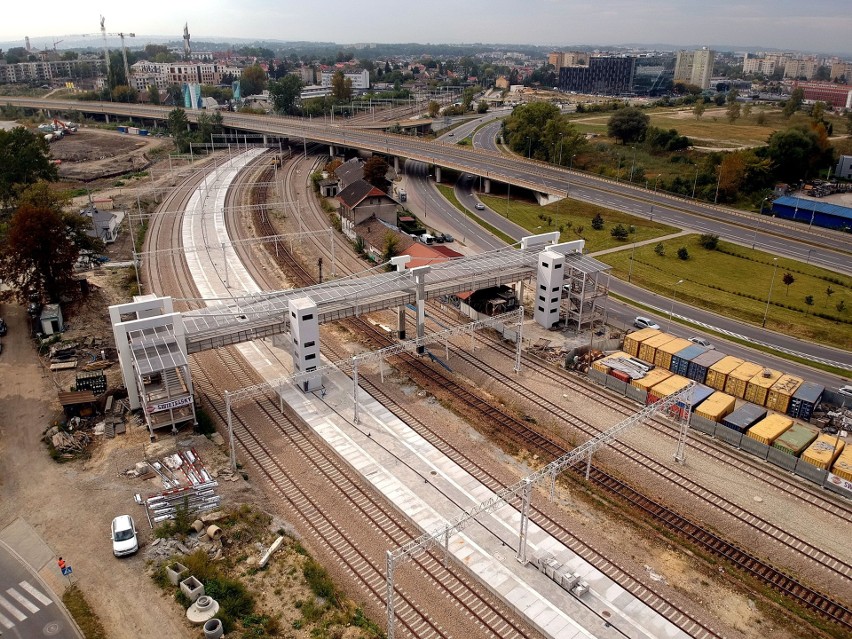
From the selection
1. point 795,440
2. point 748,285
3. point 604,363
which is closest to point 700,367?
point 604,363

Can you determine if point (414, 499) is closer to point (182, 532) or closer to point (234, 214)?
point (182, 532)

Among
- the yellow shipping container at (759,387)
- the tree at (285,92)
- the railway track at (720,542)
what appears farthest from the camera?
the tree at (285,92)

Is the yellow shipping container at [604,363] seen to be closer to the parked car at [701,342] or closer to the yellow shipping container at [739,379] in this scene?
the parked car at [701,342]

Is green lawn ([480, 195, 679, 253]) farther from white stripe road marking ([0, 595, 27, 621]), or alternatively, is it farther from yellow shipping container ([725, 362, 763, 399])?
white stripe road marking ([0, 595, 27, 621])

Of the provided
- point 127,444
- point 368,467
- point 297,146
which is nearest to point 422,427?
point 368,467

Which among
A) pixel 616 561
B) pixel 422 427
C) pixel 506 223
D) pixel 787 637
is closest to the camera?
pixel 787 637

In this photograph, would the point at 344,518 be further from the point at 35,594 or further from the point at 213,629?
the point at 35,594

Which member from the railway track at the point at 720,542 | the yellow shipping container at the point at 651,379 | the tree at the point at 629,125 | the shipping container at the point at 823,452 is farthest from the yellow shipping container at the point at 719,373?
the tree at the point at 629,125
